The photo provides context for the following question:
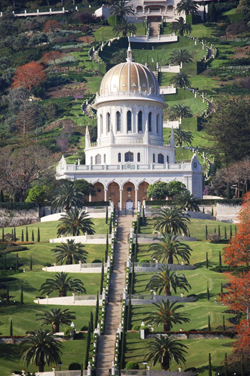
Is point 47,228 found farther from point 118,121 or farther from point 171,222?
point 118,121

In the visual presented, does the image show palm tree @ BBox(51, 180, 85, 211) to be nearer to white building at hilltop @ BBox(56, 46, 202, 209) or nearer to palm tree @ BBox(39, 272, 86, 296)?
white building at hilltop @ BBox(56, 46, 202, 209)

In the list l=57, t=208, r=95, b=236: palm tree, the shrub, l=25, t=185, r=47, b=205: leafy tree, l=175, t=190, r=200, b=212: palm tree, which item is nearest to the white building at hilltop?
l=25, t=185, r=47, b=205: leafy tree

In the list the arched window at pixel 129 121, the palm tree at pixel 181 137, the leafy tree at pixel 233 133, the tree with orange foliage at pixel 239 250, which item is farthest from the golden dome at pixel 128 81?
the tree with orange foliage at pixel 239 250

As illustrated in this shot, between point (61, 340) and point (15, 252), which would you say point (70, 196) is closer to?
point (15, 252)

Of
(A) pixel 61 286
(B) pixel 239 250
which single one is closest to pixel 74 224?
(A) pixel 61 286

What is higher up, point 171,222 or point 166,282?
point 171,222

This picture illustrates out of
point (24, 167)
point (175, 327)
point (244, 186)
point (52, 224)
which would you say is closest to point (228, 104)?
point (244, 186)

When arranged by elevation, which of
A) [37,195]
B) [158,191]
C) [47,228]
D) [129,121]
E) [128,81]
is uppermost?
[128,81]
